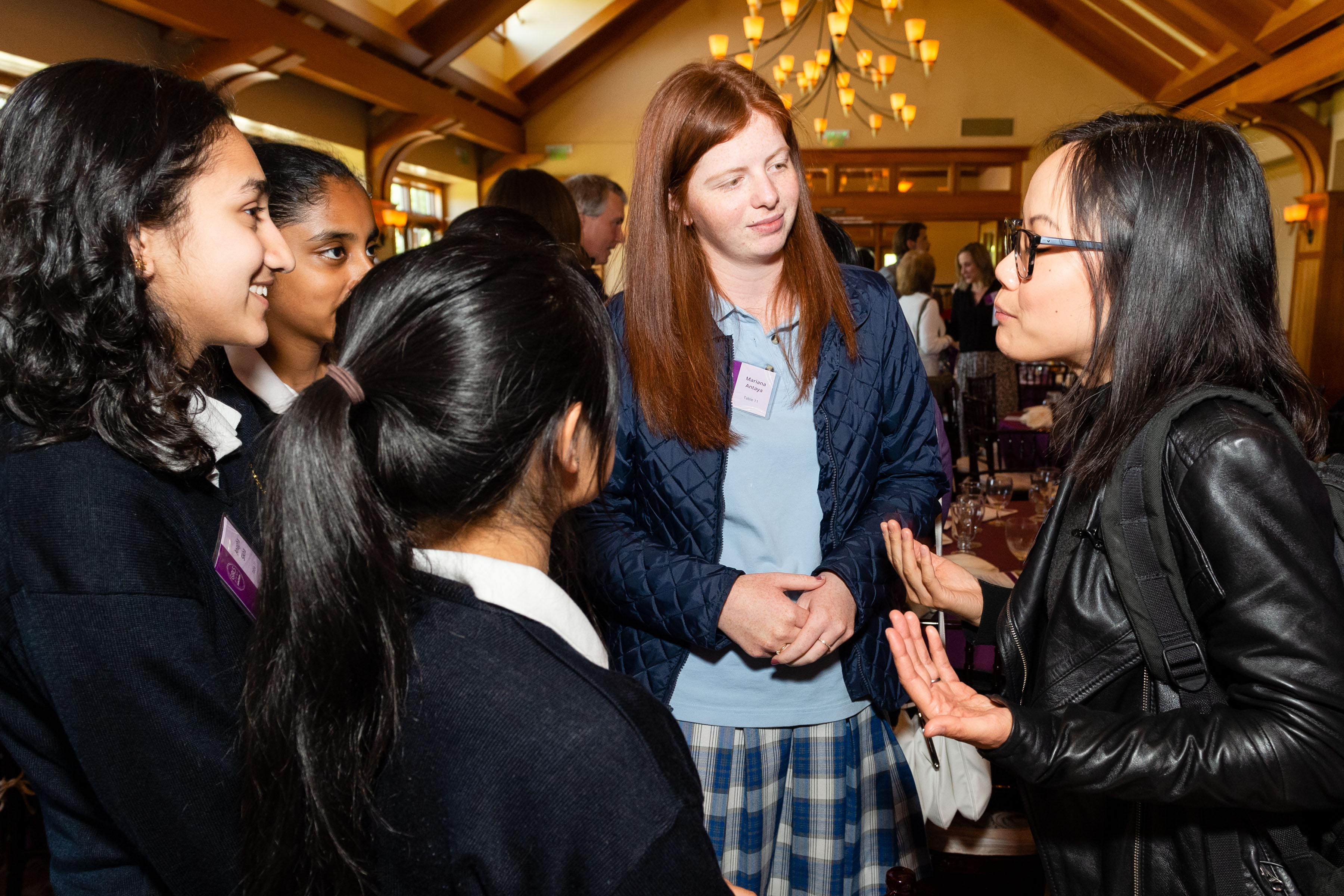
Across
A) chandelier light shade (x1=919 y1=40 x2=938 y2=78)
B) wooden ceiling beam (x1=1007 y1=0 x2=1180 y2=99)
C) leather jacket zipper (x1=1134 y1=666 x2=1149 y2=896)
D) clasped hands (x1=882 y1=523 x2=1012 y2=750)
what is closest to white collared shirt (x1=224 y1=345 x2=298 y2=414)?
clasped hands (x1=882 y1=523 x2=1012 y2=750)

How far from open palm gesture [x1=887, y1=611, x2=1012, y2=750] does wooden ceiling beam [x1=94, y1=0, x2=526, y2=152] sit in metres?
4.66

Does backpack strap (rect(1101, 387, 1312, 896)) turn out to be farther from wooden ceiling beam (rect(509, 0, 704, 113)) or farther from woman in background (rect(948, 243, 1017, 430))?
wooden ceiling beam (rect(509, 0, 704, 113))

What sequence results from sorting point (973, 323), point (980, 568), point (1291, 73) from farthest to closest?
point (1291, 73)
point (973, 323)
point (980, 568)

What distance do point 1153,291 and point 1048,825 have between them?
2.22 ft

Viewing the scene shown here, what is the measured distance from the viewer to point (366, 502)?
750mm

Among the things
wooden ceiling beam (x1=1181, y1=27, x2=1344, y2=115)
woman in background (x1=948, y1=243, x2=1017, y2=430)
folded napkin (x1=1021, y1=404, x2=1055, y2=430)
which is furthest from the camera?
wooden ceiling beam (x1=1181, y1=27, x2=1344, y2=115)

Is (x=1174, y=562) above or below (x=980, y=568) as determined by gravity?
above

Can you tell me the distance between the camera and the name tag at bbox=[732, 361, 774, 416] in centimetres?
152

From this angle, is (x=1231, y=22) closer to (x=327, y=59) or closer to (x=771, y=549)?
(x=327, y=59)

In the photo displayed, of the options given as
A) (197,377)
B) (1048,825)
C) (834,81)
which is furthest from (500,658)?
(834,81)

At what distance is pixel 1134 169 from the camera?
3.43ft

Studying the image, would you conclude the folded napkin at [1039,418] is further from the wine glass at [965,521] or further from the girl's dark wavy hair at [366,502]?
the girl's dark wavy hair at [366,502]

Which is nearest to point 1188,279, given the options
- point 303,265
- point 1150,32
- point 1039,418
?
point 303,265

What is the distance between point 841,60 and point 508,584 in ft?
37.6
